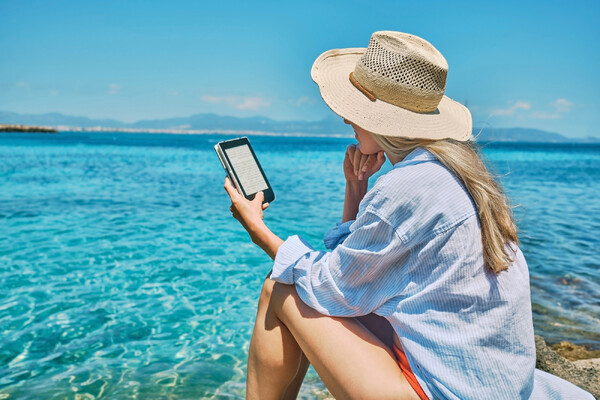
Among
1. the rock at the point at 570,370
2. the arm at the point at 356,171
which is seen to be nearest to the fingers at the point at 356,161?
the arm at the point at 356,171

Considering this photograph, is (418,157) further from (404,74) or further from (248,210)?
(248,210)

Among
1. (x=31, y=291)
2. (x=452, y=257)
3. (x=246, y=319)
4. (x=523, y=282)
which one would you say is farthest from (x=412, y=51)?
(x=31, y=291)

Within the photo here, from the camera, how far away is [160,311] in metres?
4.50

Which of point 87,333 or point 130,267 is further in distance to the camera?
point 130,267

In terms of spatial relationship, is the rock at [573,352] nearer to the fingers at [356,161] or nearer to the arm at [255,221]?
the fingers at [356,161]

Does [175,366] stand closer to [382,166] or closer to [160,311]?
[160,311]

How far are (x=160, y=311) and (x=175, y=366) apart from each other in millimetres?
1113

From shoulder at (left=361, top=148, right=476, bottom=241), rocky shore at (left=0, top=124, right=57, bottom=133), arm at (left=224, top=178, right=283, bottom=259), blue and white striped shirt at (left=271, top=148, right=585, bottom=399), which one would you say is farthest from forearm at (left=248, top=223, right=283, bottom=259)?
rocky shore at (left=0, top=124, right=57, bottom=133)

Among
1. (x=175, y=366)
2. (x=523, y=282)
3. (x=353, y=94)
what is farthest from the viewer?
(x=175, y=366)

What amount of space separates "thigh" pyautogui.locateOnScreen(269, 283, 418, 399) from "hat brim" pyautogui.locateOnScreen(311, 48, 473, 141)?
28.1 inches

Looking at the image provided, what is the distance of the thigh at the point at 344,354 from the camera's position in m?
1.60

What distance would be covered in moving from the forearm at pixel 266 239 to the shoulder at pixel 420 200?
532mm

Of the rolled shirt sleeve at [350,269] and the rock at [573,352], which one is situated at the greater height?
the rolled shirt sleeve at [350,269]

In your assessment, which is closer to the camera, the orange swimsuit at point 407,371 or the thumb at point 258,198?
the orange swimsuit at point 407,371
